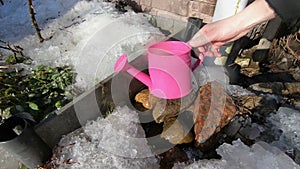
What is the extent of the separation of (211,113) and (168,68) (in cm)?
40

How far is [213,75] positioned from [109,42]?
0.90 metres

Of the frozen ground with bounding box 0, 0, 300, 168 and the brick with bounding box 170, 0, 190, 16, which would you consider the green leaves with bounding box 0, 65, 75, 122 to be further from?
the brick with bounding box 170, 0, 190, 16

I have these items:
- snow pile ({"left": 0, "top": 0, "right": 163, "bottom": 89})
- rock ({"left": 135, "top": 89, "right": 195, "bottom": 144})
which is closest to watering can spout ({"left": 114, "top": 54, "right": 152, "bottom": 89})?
rock ({"left": 135, "top": 89, "right": 195, "bottom": 144})

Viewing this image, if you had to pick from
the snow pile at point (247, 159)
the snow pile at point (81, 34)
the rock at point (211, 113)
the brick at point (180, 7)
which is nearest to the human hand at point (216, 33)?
the rock at point (211, 113)

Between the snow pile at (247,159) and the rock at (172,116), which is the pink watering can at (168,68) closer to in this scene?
the rock at (172,116)

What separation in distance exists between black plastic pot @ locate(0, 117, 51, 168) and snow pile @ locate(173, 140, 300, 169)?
0.78 m

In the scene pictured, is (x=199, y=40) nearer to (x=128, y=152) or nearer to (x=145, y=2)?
(x=128, y=152)

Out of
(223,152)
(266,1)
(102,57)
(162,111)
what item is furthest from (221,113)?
(102,57)

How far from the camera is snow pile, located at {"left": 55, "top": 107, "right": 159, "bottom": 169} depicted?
4.69ft

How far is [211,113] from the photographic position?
1.48m

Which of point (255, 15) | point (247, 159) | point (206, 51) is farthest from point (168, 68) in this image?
point (247, 159)

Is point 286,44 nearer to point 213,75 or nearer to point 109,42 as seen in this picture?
point 213,75

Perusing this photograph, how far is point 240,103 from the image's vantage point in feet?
5.65

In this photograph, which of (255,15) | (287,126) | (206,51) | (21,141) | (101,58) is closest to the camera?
(21,141)
